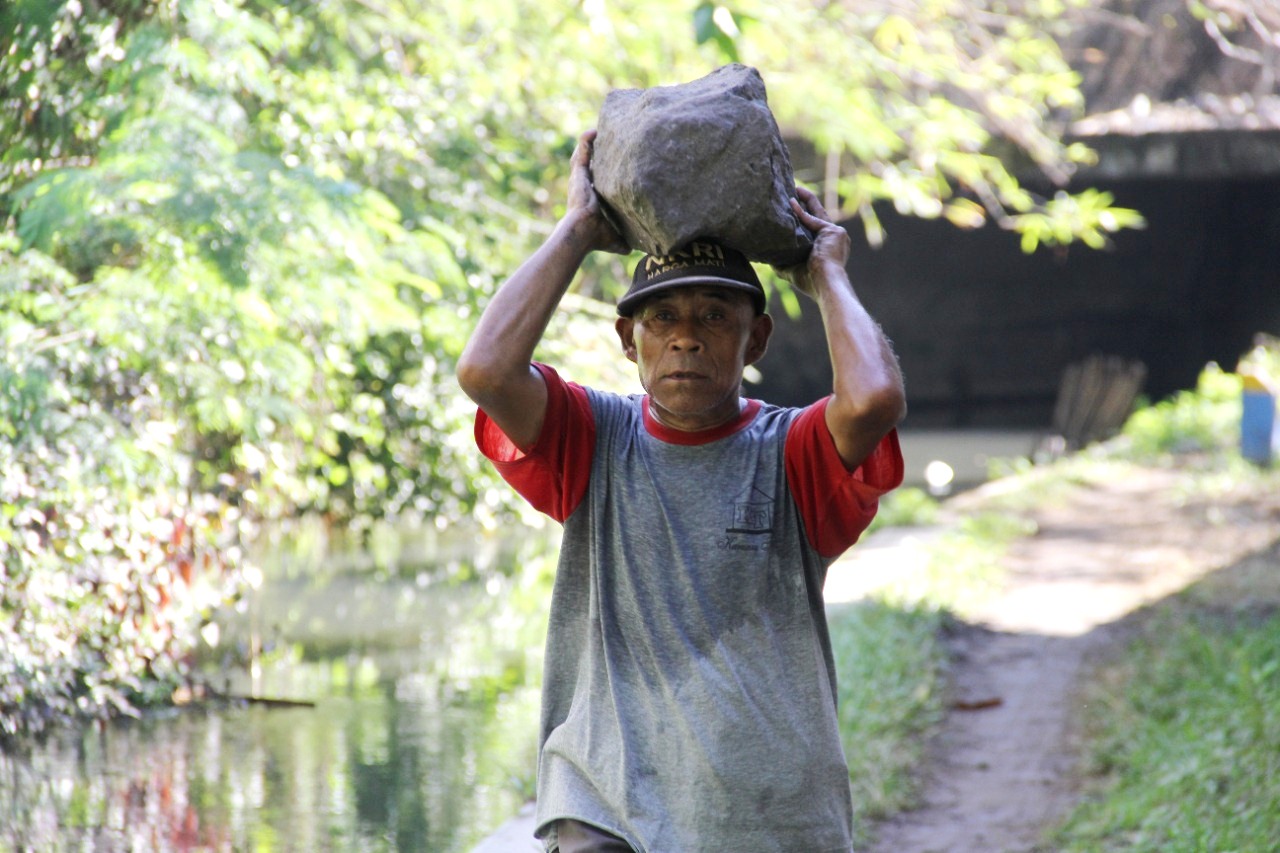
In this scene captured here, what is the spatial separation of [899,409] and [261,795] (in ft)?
10.8

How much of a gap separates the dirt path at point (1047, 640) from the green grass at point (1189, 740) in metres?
0.16

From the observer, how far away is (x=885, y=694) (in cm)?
577

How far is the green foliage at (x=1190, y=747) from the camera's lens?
430 cm

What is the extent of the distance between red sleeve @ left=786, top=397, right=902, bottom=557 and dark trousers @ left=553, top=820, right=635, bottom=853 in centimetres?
57

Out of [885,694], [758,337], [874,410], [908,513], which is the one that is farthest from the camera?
[908,513]

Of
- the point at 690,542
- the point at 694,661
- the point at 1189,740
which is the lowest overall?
the point at 1189,740

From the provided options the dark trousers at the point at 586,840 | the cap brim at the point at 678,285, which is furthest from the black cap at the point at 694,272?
the dark trousers at the point at 586,840

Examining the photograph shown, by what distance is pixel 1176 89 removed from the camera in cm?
1072

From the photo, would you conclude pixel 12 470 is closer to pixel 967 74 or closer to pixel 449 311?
pixel 449 311

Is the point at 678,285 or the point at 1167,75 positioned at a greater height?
the point at 1167,75

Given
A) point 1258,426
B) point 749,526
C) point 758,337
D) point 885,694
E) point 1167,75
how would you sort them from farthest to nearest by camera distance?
1. point 1258,426
2. point 1167,75
3. point 885,694
4. point 758,337
5. point 749,526

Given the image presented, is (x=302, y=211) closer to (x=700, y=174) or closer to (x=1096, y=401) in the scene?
(x=700, y=174)

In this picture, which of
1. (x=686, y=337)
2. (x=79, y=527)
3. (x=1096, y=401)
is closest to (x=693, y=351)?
(x=686, y=337)

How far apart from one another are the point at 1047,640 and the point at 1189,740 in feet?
6.90
